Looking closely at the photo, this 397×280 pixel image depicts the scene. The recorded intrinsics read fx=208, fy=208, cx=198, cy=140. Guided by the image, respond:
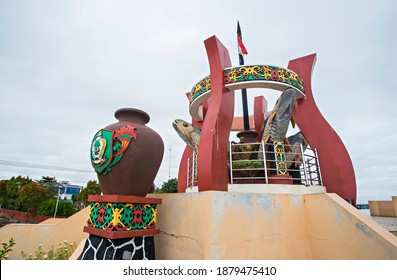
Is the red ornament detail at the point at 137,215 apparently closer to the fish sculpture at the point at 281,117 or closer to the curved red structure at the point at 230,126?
the curved red structure at the point at 230,126

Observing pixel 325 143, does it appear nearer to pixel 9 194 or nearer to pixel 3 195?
pixel 9 194

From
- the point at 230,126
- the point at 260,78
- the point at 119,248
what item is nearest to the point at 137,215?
the point at 119,248

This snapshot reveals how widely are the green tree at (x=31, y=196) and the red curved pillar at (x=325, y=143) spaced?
26.3 m

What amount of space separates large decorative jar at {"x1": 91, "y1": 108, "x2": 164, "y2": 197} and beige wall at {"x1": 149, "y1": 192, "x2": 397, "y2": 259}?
0.93 metres

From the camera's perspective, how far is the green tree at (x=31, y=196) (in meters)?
21.5

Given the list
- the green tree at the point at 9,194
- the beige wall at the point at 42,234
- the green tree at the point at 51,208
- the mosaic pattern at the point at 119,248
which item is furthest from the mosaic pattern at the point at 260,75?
the green tree at the point at 9,194

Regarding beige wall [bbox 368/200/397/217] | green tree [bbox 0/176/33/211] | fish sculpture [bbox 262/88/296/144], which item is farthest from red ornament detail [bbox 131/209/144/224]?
green tree [bbox 0/176/33/211]

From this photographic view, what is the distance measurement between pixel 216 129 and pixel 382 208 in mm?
10192

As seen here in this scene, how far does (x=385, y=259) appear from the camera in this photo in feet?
9.66

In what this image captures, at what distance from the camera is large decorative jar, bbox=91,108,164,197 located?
3.79 m

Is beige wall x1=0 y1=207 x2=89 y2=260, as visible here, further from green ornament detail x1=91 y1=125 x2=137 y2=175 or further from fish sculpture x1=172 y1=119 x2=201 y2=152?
green ornament detail x1=91 y1=125 x2=137 y2=175

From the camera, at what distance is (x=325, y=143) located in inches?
217

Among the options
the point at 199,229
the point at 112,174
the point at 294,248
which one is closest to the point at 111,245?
the point at 112,174

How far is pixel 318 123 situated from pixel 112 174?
533 cm
